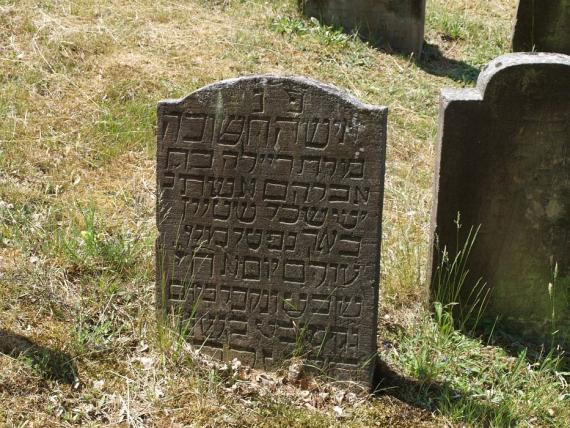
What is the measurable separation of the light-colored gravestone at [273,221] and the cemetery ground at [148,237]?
171 millimetres

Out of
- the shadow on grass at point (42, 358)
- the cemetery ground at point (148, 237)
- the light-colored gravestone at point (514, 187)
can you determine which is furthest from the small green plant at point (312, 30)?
the shadow on grass at point (42, 358)

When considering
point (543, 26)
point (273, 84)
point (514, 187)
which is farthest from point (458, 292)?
point (543, 26)

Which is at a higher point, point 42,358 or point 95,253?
point 95,253

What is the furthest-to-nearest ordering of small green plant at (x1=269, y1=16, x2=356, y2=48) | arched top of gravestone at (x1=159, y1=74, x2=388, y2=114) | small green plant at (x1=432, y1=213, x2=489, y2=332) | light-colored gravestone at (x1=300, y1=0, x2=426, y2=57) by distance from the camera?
light-colored gravestone at (x1=300, y1=0, x2=426, y2=57), small green plant at (x1=269, y1=16, x2=356, y2=48), small green plant at (x1=432, y1=213, x2=489, y2=332), arched top of gravestone at (x1=159, y1=74, x2=388, y2=114)

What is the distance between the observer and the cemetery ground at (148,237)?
4039mm

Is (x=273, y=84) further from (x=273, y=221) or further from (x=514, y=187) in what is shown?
(x=514, y=187)

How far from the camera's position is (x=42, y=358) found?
13.6ft

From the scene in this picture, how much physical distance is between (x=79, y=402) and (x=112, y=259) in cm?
109

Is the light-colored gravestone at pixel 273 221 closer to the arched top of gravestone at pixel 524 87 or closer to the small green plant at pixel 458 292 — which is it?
the small green plant at pixel 458 292

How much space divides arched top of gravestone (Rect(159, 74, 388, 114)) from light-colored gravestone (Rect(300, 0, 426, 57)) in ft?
16.3

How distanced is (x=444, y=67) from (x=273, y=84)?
5.18 metres

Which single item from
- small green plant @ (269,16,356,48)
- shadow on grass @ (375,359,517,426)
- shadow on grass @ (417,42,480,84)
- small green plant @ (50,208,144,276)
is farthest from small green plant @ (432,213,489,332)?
small green plant @ (269,16,356,48)

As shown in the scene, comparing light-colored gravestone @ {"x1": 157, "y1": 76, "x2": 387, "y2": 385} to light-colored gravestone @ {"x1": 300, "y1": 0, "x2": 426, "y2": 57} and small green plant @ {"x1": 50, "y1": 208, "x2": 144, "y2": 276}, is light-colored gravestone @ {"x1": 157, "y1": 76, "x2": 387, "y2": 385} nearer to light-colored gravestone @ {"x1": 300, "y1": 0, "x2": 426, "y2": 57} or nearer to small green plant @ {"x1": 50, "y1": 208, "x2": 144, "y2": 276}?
small green plant @ {"x1": 50, "y1": 208, "x2": 144, "y2": 276}

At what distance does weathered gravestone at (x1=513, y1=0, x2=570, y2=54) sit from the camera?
26.2 ft
